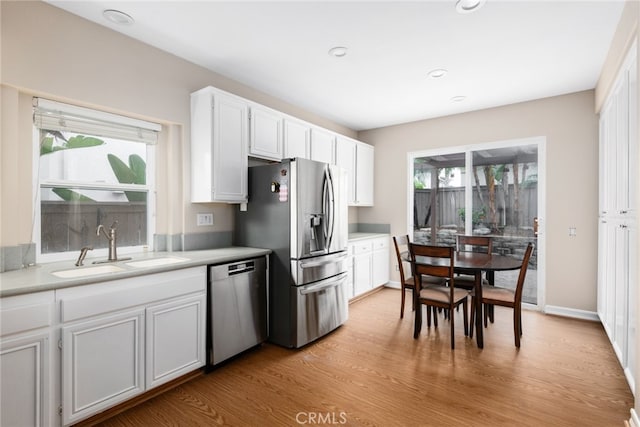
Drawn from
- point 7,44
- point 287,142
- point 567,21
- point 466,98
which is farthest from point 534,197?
point 7,44

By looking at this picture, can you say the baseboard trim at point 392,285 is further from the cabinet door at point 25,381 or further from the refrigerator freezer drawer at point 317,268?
the cabinet door at point 25,381

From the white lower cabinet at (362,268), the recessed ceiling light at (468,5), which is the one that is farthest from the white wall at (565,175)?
the recessed ceiling light at (468,5)

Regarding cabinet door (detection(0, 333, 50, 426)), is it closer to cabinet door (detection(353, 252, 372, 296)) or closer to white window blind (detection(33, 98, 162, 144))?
white window blind (detection(33, 98, 162, 144))

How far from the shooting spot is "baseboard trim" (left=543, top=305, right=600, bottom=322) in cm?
368

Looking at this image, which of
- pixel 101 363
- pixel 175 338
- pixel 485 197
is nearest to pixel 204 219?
pixel 175 338

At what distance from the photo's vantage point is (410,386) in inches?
92.3

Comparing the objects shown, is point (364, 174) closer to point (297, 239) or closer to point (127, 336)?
point (297, 239)

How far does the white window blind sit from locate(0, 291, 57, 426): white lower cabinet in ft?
4.35

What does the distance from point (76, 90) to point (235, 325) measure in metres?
2.18

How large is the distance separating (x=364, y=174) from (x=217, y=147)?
2796mm

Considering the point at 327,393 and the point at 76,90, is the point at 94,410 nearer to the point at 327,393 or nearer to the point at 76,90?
the point at 327,393

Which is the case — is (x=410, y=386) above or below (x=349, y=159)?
below

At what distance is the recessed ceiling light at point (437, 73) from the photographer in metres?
3.18

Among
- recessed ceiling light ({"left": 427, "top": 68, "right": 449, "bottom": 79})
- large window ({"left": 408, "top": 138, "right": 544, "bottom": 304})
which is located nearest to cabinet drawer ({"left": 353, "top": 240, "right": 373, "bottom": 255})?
large window ({"left": 408, "top": 138, "right": 544, "bottom": 304})
